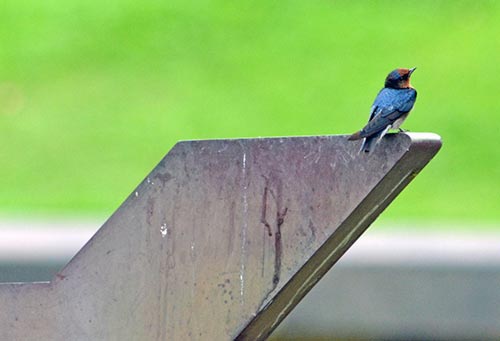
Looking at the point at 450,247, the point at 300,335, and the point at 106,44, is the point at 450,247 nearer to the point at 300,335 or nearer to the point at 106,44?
the point at 300,335

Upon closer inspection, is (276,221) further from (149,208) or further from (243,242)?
(149,208)

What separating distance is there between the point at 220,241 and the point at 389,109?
2.72 feet

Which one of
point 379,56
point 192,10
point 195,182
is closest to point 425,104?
point 379,56

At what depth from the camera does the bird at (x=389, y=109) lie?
146 inches

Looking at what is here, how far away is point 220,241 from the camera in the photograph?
384cm

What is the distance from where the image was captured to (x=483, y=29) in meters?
13.8

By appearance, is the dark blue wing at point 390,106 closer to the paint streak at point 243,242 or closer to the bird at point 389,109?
the bird at point 389,109

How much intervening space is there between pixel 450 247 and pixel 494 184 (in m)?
5.04

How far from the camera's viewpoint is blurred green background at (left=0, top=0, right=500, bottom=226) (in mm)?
11469

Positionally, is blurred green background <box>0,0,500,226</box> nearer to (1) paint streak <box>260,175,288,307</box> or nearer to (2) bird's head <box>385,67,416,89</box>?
(2) bird's head <box>385,67,416,89</box>

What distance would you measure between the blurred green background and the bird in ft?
18.5

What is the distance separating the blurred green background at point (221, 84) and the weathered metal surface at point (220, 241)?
6.26m

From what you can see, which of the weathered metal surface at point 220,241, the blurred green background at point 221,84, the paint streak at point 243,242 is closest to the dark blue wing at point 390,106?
the weathered metal surface at point 220,241

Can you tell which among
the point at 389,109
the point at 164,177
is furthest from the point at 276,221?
the point at 389,109
